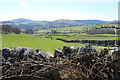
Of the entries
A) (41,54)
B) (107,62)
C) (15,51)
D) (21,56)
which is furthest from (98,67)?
(15,51)

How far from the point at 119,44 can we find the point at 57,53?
6.57ft

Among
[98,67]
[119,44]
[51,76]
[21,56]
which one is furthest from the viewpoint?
[21,56]

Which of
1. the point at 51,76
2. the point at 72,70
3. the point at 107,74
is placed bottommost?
the point at 51,76

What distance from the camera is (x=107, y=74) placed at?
11.1 ft

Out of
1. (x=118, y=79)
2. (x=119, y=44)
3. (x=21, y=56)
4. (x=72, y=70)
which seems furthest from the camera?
(x=21, y=56)

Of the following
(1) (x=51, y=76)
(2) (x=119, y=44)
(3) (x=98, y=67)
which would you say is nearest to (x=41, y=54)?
(1) (x=51, y=76)

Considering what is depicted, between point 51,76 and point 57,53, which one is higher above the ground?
point 57,53

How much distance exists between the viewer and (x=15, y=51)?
505 centimetres

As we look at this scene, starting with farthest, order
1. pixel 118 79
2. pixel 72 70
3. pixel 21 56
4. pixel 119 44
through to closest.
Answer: pixel 21 56 < pixel 119 44 < pixel 118 79 < pixel 72 70

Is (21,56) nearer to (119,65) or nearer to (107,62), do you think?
(107,62)

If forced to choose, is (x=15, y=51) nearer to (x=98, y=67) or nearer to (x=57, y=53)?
(x=57, y=53)

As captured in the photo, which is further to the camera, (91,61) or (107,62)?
(91,61)
